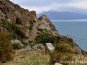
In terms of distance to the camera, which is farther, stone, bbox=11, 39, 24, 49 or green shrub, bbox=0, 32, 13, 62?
stone, bbox=11, 39, 24, 49

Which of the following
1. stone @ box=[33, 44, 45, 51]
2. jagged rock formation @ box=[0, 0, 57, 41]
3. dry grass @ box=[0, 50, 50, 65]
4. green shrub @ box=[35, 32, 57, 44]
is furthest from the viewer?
jagged rock formation @ box=[0, 0, 57, 41]

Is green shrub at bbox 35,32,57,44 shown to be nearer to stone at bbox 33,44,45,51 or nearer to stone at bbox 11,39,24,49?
stone at bbox 33,44,45,51

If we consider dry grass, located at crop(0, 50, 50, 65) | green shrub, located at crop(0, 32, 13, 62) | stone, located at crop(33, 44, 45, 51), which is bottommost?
stone, located at crop(33, 44, 45, 51)

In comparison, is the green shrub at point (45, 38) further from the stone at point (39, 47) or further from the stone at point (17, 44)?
the stone at point (17, 44)

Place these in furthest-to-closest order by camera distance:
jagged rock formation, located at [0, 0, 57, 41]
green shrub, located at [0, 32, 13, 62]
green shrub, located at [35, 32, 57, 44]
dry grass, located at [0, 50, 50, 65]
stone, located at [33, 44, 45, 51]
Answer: jagged rock formation, located at [0, 0, 57, 41] → green shrub, located at [35, 32, 57, 44] → stone, located at [33, 44, 45, 51] → green shrub, located at [0, 32, 13, 62] → dry grass, located at [0, 50, 50, 65]

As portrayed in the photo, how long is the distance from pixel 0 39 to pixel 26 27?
1565cm

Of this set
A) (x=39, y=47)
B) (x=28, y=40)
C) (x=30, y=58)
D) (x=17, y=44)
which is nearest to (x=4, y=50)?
(x=30, y=58)

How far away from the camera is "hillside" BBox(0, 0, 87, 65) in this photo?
103 feet

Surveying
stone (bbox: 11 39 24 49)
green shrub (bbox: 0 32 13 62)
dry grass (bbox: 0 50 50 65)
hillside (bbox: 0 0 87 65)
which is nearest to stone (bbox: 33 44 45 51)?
hillside (bbox: 0 0 87 65)

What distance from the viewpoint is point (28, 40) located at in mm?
44688

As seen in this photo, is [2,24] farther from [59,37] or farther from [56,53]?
[56,53]

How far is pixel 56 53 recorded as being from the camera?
29703 millimetres

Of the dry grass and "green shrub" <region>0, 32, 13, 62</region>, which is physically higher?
"green shrub" <region>0, 32, 13, 62</region>

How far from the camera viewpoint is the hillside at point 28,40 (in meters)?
31.3
